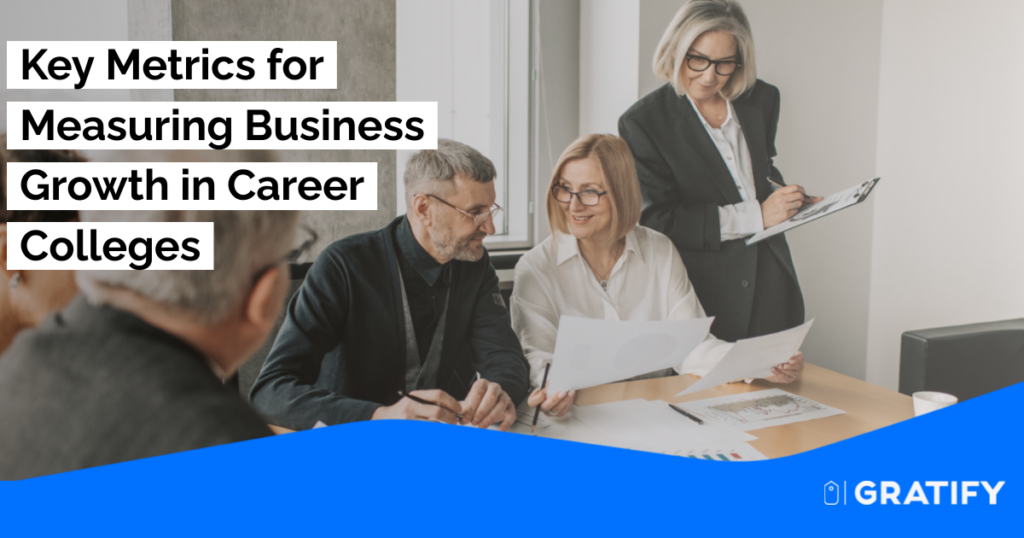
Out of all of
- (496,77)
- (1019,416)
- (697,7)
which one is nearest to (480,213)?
(496,77)

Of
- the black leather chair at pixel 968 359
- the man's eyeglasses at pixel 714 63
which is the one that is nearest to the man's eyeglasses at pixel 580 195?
the man's eyeglasses at pixel 714 63

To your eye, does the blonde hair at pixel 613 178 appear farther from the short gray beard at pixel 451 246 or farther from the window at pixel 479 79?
the short gray beard at pixel 451 246

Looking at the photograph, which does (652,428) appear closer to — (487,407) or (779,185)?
(487,407)

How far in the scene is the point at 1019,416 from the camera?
139cm

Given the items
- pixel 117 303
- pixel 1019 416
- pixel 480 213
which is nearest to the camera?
pixel 117 303

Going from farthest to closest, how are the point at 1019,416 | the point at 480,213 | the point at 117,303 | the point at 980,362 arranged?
the point at 980,362
the point at 1019,416
the point at 480,213
the point at 117,303

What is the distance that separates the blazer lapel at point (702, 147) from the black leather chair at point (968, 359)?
1.88 ft

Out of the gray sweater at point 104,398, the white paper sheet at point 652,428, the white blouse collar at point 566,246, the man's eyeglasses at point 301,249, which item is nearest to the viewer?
the gray sweater at point 104,398

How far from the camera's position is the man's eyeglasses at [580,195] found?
4.38ft

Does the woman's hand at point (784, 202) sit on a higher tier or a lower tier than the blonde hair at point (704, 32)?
lower

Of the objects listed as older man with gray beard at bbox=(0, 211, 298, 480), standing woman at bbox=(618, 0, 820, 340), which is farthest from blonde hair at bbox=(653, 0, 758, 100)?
older man with gray beard at bbox=(0, 211, 298, 480)

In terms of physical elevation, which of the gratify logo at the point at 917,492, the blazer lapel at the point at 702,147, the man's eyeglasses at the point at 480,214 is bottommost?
the gratify logo at the point at 917,492

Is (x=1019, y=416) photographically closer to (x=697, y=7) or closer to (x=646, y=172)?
(x=646, y=172)

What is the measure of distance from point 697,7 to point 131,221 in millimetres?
1194
